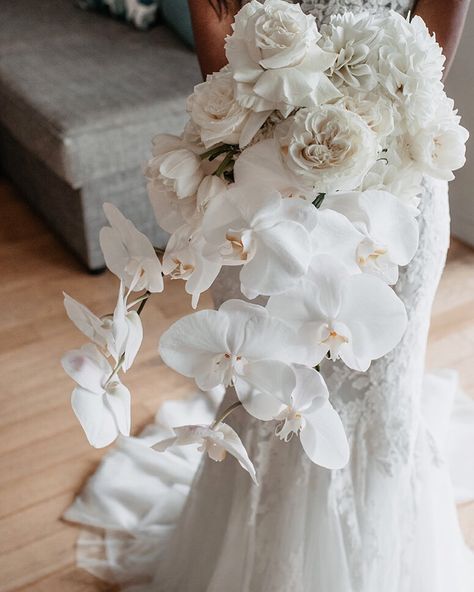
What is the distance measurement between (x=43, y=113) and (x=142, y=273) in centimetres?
164

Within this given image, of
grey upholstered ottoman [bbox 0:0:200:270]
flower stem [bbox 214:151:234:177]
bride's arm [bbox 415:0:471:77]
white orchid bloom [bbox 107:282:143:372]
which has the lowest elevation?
grey upholstered ottoman [bbox 0:0:200:270]

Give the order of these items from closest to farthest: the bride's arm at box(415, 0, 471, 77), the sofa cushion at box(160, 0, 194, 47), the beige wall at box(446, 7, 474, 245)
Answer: the bride's arm at box(415, 0, 471, 77) < the beige wall at box(446, 7, 474, 245) < the sofa cushion at box(160, 0, 194, 47)

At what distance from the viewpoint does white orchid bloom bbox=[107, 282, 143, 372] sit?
67cm

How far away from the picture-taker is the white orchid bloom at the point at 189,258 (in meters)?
0.70

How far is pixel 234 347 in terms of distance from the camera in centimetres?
60

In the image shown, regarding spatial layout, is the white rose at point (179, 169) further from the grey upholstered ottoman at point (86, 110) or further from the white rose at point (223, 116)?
the grey upholstered ottoman at point (86, 110)


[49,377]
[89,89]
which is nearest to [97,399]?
[49,377]

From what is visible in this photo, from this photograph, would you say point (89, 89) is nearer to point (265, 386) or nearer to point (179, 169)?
point (179, 169)

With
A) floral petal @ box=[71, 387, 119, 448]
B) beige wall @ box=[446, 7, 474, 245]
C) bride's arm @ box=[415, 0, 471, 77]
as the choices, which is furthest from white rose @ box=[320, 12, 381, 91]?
beige wall @ box=[446, 7, 474, 245]

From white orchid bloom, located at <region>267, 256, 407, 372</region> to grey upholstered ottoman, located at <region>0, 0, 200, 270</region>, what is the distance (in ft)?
5.45

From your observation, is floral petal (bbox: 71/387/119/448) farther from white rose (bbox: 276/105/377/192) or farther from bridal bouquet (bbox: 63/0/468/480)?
white rose (bbox: 276/105/377/192)

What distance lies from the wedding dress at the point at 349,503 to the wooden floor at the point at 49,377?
17 cm

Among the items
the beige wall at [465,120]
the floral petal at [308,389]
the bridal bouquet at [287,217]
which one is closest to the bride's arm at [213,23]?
the bridal bouquet at [287,217]

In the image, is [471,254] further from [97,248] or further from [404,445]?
[404,445]
